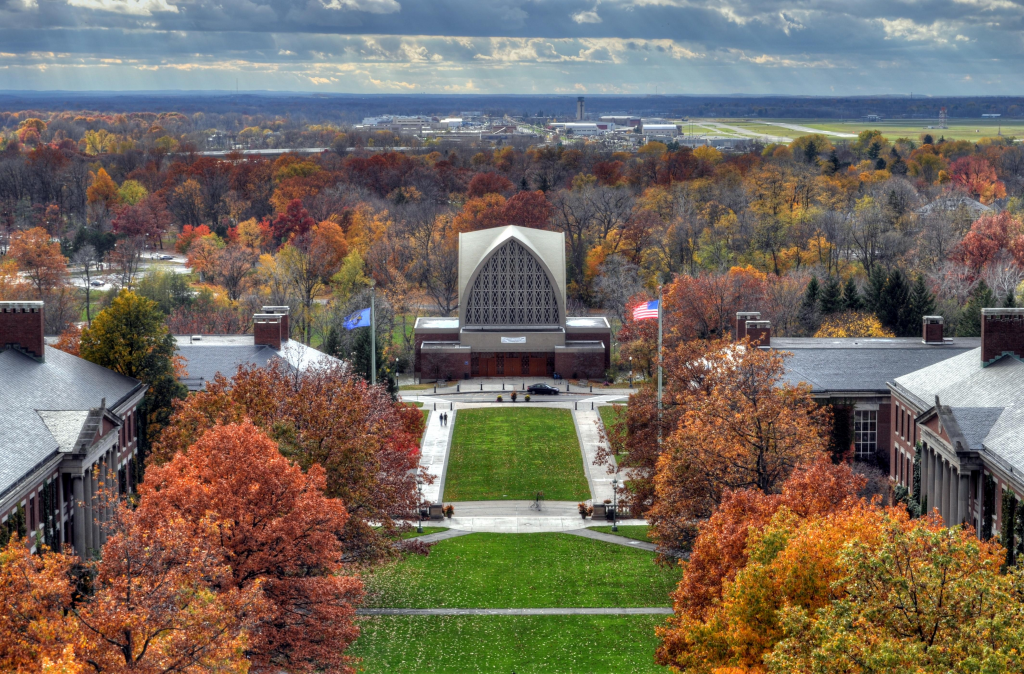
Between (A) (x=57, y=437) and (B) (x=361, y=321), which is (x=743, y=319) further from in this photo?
(A) (x=57, y=437)

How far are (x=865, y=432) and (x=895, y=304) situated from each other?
113ft

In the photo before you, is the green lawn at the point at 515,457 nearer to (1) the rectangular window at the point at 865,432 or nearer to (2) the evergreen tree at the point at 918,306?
(1) the rectangular window at the point at 865,432

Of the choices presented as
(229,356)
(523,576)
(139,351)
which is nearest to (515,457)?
(229,356)

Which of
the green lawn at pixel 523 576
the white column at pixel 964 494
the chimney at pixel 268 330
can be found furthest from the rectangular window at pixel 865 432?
the chimney at pixel 268 330

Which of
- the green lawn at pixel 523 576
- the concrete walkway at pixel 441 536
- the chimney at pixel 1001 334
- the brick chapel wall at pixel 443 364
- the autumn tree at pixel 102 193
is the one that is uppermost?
the autumn tree at pixel 102 193

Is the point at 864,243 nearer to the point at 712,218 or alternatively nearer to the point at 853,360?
the point at 712,218

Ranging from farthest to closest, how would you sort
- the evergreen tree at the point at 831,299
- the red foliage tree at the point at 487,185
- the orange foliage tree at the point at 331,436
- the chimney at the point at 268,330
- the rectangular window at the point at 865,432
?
the red foliage tree at the point at 487,185 < the evergreen tree at the point at 831,299 < the chimney at the point at 268,330 < the rectangular window at the point at 865,432 < the orange foliage tree at the point at 331,436

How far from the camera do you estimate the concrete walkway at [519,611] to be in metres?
52.8

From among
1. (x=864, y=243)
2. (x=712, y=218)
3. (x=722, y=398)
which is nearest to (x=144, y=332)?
(x=722, y=398)

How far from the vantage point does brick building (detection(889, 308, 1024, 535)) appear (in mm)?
48719

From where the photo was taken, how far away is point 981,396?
2146 inches

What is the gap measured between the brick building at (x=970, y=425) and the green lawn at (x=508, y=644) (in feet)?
42.9

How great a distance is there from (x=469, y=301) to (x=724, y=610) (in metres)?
72.7

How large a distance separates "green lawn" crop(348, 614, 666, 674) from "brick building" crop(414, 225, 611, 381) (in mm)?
52723
